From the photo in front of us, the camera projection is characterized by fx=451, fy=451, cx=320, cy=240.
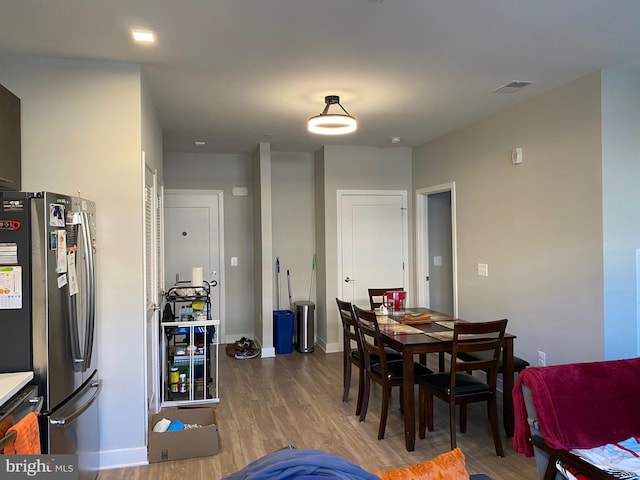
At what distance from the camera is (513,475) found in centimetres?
282

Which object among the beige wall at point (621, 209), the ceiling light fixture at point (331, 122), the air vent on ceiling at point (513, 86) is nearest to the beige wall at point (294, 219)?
the ceiling light fixture at point (331, 122)

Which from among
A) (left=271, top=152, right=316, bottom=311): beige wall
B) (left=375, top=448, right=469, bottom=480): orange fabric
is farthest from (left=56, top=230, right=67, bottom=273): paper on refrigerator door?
(left=271, top=152, right=316, bottom=311): beige wall

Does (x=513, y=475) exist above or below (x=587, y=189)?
below

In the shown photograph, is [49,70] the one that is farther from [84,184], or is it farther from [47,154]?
[84,184]

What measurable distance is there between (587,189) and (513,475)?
2.05m

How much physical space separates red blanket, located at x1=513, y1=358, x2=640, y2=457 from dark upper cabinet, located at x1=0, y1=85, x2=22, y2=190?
3.05 meters

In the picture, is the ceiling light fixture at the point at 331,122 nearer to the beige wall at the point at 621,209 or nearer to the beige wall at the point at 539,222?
the beige wall at the point at 539,222

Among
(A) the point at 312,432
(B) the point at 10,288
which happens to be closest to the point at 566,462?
(A) the point at 312,432

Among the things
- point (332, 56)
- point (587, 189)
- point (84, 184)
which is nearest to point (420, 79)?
point (332, 56)

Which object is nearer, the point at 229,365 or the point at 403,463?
the point at 403,463

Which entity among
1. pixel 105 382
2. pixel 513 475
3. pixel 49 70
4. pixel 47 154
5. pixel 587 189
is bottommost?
pixel 513 475

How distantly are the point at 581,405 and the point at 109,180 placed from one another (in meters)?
3.02

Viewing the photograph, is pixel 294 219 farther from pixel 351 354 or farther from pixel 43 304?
pixel 43 304

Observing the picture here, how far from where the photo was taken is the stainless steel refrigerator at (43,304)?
7.18 ft
